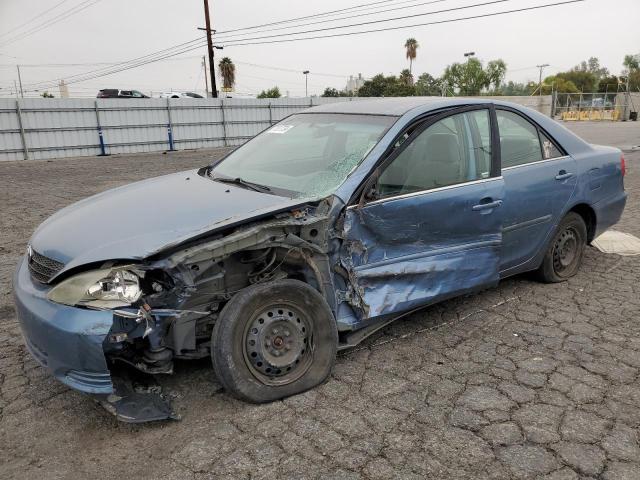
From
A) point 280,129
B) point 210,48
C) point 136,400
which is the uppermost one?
point 210,48

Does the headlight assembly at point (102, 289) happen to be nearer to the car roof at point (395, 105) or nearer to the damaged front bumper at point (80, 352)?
the damaged front bumper at point (80, 352)

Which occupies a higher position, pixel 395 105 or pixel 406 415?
pixel 395 105

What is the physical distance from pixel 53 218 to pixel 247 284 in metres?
1.38

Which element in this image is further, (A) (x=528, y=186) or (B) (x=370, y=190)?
(A) (x=528, y=186)

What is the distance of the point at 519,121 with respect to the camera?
4.18 meters

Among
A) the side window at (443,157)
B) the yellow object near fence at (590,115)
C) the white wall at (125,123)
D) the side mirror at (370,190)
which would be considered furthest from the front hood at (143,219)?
the yellow object near fence at (590,115)

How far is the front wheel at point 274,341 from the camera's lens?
2.64m

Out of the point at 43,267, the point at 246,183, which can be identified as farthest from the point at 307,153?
the point at 43,267

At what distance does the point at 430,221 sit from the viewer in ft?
10.9

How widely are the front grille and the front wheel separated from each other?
86cm

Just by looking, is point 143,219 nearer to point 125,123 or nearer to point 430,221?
point 430,221

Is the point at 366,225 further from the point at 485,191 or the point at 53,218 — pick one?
the point at 53,218

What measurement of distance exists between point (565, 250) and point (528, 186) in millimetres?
1004

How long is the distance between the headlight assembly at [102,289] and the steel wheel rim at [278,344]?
61 cm
